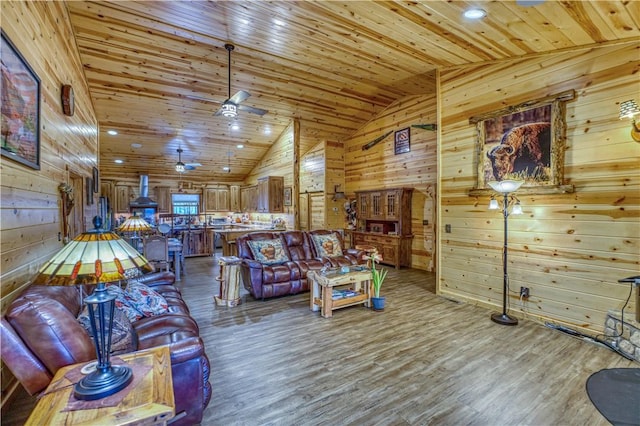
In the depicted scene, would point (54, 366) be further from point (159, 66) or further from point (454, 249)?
point (159, 66)

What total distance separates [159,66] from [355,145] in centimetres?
520

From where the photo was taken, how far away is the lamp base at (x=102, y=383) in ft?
4.25

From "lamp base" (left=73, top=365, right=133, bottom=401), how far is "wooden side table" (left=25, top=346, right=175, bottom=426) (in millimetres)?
58

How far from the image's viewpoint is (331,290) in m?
3.95

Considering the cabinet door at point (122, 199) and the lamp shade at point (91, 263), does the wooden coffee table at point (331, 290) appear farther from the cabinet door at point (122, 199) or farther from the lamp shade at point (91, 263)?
the cabinet door at point (122, 199)

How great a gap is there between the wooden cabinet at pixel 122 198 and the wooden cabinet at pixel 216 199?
8.21 ft

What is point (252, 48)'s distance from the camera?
15.2 feet

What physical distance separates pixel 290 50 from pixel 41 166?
3.59 meters

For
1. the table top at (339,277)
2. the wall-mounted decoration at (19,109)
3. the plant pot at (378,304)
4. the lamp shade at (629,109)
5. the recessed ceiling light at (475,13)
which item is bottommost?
the plant pot at (378,304)

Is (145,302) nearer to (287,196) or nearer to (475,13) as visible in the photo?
(475,13)

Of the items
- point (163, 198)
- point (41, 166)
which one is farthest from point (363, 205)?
point (163, 198)

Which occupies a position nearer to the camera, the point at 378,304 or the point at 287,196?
the point at 378,304

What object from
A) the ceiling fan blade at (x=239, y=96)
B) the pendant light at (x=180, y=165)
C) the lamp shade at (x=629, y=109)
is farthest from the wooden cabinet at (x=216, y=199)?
the lamp shade at (x=629, y=109)

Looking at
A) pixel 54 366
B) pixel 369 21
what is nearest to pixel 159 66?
pixel 369 21
